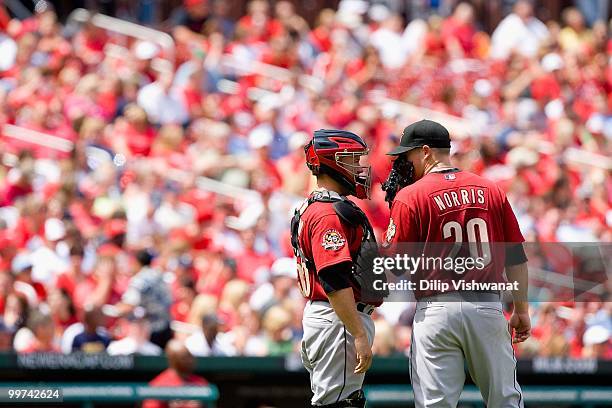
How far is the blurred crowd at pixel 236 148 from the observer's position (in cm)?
1001

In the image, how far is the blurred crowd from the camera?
1001 cm

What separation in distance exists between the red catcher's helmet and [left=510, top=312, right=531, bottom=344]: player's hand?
95 centimetres

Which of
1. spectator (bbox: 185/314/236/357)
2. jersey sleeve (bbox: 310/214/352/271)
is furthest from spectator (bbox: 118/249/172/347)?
jersey sleeve (bbox: 310/214/352/271)

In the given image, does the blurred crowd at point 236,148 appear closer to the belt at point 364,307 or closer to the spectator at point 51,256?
the spectator at point 51,256

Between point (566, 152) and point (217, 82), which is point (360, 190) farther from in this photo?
point (217, 82)

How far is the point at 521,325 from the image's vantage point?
5.88 metres

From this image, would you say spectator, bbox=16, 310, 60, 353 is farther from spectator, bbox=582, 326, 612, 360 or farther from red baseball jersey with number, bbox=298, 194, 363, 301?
spectator, bbox=582, 326, 612, 360

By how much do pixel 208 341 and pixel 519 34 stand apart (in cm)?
803

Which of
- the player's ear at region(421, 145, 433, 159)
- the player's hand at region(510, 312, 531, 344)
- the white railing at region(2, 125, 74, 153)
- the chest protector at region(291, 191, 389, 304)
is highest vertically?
the white railing at region(2, 125, 74, 153)

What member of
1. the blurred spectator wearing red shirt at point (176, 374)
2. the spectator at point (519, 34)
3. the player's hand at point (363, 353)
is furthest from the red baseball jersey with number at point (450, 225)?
the spectator at point (519, 34)

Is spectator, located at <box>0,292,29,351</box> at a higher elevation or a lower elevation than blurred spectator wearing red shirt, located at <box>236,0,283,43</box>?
lower

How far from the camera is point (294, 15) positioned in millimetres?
16406

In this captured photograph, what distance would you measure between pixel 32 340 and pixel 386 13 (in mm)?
8774

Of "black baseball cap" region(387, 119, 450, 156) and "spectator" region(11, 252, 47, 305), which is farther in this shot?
"spectator" region(11, 252, 47, 305)
